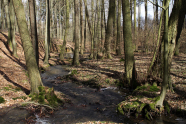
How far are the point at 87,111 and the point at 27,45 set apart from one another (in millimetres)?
3849

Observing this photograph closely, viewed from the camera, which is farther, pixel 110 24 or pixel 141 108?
pixel 110 24

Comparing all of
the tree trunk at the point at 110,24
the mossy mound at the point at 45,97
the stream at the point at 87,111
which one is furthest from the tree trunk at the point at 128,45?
the tree trunk at the point at 110,24

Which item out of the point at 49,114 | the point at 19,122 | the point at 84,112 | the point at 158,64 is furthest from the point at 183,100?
the point at 19,122

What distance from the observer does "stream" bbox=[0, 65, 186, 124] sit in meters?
5.36

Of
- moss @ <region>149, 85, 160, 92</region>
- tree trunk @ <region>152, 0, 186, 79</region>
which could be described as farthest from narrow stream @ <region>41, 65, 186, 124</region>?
tree trunk @ <region>152, 0, 186, 79</region>

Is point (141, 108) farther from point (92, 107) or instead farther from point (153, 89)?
point (153, 89)

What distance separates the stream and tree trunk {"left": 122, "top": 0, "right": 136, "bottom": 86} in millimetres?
1071

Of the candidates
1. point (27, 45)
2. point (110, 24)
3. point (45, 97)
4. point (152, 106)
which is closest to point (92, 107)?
point (45, 97)

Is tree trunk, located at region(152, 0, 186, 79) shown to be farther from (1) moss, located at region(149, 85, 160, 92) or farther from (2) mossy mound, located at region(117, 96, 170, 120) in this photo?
(2) mossy mound, located at region(117, 96, 170, 120)

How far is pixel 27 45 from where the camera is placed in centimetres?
656

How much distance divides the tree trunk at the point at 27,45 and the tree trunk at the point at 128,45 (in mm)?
4934

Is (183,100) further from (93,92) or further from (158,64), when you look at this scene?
(93,92)

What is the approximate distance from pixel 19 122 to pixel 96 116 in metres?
2.76

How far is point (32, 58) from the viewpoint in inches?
264
